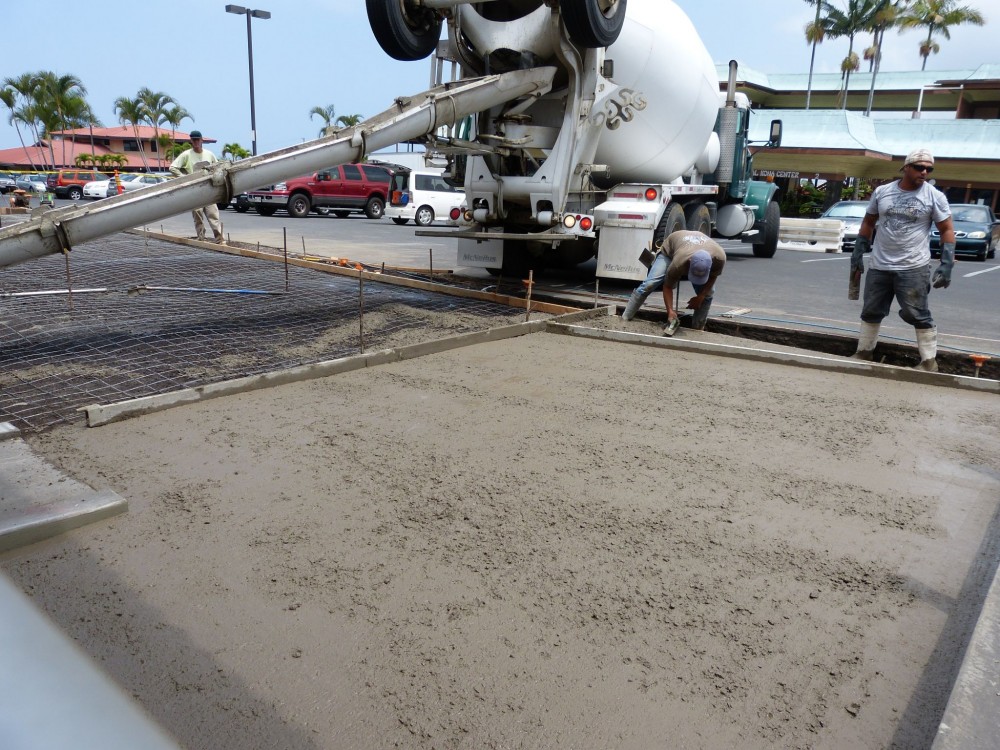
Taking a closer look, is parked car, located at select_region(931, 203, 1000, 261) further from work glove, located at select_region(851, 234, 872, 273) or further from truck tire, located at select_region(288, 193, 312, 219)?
truck tire, located at select_region(288, 193, 312, 219)

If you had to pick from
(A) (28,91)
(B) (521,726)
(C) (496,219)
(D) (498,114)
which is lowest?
(B) (521,726)

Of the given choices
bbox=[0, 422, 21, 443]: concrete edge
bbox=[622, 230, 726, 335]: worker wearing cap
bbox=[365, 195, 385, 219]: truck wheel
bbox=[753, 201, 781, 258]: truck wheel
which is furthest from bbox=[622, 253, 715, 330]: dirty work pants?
bbox=[365, 195, 385, 219]: truck wheel

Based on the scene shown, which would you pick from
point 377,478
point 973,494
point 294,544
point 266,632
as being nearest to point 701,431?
point 973,494

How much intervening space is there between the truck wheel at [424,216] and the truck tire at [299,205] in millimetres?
3265

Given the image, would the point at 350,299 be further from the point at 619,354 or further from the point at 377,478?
the point at 377,478

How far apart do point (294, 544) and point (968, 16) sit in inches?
1814

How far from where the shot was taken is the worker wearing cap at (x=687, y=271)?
668 centimetres

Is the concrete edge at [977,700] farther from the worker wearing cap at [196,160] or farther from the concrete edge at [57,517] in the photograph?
the worker wearing cap at [196,160]

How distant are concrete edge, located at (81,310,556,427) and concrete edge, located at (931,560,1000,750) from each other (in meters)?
4.05

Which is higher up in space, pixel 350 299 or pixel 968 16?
pixel 968 16

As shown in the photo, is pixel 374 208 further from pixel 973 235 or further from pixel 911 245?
pixel 911 245

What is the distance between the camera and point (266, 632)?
2469 millimetres

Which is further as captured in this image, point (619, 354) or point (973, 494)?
point (619, 354)

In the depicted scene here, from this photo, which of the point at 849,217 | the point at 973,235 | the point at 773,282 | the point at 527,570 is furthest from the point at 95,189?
the point at 527,570
